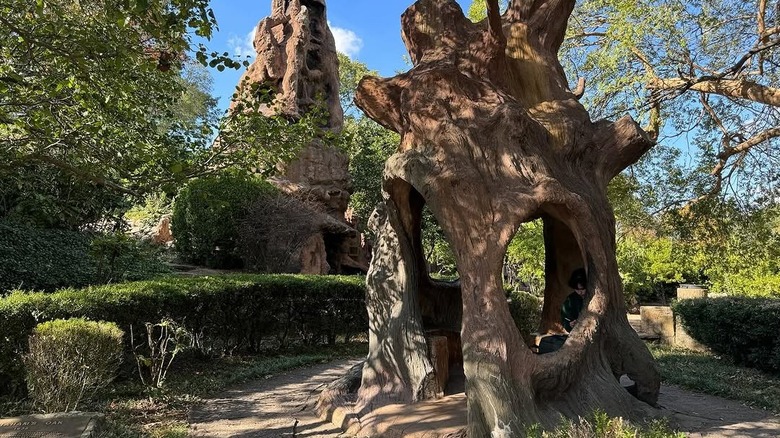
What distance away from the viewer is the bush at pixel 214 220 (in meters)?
17.4

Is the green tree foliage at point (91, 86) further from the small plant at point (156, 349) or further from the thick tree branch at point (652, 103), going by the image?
the thick tree branch at point (652, 103)

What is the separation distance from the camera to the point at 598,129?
21.7ft

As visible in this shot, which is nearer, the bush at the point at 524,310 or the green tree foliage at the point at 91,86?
the green tree foliage at the point at 91,86

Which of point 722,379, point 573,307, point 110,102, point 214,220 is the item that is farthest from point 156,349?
point 214,220

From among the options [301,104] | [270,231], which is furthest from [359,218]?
[270,231]

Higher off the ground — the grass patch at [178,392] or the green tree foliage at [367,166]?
the green tree foliage at [367,166]

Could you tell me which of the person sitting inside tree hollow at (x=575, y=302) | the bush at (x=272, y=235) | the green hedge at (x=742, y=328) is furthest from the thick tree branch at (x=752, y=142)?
the bush at (x=272, y=235)

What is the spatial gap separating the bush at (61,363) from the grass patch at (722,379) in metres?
7.85

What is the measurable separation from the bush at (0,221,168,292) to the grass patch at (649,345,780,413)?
1056 cm

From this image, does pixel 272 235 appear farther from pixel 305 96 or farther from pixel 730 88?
pixel 730 88

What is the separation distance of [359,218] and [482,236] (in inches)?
787

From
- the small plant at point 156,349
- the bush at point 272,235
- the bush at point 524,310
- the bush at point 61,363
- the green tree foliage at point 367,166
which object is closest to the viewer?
the bush at point 61,363

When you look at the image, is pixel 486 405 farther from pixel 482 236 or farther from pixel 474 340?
pixel 482 236

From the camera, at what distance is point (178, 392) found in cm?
741
